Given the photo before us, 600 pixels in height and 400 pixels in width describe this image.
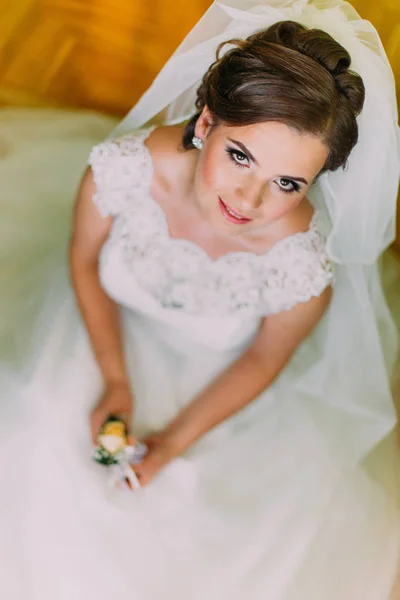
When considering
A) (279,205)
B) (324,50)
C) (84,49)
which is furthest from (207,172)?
(84,49)

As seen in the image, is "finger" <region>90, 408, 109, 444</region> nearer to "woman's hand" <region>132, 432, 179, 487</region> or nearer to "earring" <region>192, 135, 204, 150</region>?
"woman's hand" <region>132, 432, 179, 487</region>

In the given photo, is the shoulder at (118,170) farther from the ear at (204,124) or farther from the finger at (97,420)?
the finger at (97,420)

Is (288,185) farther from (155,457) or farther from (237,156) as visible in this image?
(155,457)

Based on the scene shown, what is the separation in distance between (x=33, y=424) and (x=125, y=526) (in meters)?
0.22

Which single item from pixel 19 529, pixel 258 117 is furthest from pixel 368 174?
pixel 19 529

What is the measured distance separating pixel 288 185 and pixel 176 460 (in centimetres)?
49

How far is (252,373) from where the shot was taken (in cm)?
103

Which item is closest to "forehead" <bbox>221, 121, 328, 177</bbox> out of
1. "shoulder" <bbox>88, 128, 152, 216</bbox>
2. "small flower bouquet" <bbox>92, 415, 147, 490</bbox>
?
"shoulder" <bbox>88, 128, 152, 216</bbox>

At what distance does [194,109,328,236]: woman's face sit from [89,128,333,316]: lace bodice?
0.10 metres

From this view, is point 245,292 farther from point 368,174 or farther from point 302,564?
point 302,564

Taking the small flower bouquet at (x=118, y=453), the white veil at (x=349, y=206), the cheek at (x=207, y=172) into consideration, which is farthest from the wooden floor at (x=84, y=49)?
the small flower bouquet at (x=118, y=453)

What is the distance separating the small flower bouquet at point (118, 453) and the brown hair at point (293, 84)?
0.47 m

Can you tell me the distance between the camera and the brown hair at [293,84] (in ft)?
2.48

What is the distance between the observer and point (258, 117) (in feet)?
2.55
